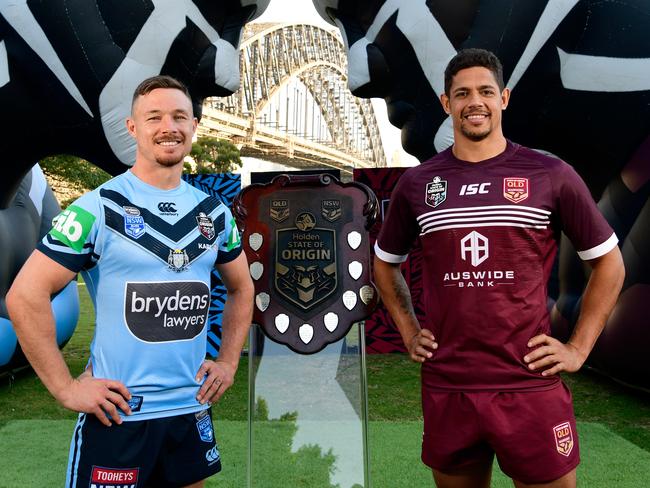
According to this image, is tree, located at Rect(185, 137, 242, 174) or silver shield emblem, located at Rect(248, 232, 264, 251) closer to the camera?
silver shield emblem, located at Rect(248, 232, 264, 251)

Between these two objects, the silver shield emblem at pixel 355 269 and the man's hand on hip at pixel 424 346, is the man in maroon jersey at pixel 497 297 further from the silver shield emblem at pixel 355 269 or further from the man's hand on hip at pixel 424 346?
the silver shield emblem at pixel 355 269

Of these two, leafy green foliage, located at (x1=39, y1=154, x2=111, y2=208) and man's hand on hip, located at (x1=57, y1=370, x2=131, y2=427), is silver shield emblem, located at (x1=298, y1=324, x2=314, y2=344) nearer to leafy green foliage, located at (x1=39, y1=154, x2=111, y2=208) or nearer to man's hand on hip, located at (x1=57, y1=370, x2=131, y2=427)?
man's hand on hip, located at (x1=57, y1=370, x2=131, y2=427)

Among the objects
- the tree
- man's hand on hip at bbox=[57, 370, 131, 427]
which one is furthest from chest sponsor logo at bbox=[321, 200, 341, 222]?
the tree

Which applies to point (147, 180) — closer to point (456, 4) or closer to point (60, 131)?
point (456, 4)

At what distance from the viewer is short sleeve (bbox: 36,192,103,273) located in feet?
4.36

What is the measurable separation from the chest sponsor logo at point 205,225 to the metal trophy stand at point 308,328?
1.74 feet

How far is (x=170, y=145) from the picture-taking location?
56.4 inches

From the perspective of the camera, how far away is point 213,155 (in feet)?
90.2

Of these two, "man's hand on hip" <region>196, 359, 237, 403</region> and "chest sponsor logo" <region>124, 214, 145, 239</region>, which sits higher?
"chest sponsor logo" <region>124, 214, 145, 239</region>

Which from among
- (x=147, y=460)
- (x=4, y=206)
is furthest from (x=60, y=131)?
(x=147, y=460)

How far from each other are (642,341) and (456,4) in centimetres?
209

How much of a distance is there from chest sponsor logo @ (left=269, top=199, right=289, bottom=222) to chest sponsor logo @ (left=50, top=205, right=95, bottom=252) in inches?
31.2

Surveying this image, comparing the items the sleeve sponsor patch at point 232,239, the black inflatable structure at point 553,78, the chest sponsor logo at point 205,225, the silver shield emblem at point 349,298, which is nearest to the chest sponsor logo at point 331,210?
the silver shield emblem at point 349,298

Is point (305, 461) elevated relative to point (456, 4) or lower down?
lower down
